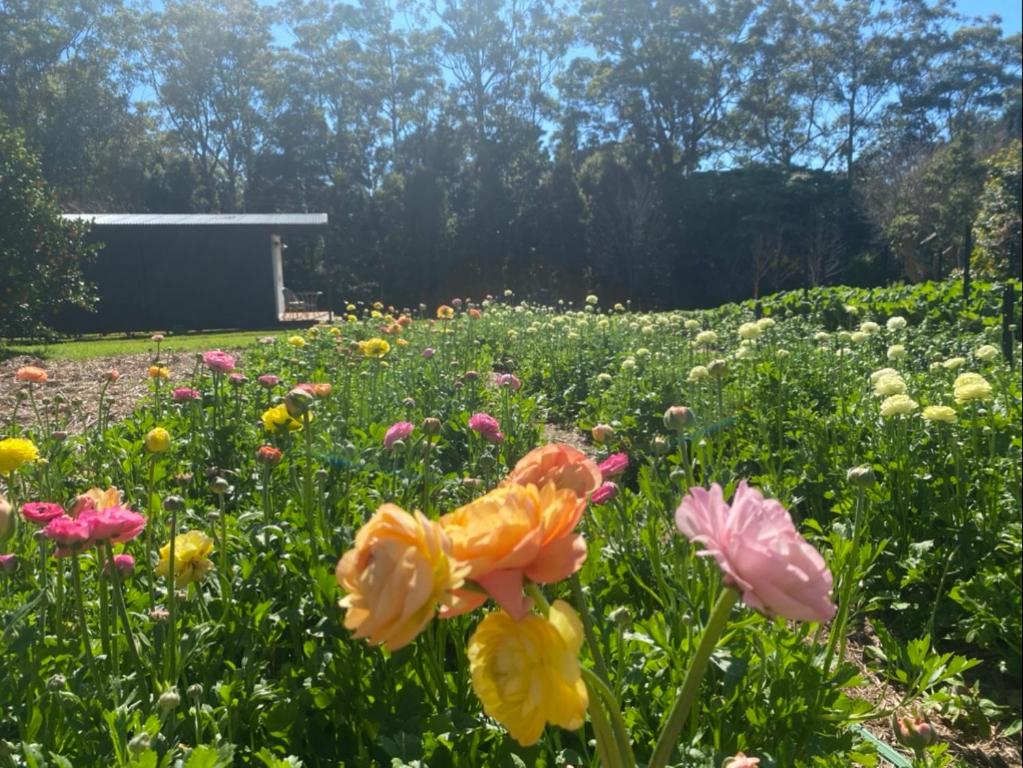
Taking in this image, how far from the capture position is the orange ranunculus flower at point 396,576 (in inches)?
19.0

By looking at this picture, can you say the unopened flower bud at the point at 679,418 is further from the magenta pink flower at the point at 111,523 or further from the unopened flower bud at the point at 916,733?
the magenta pink flower at the point at 111,523

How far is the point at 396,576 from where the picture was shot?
485 millimetres

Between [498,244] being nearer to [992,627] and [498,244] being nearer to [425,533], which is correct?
[992,627]

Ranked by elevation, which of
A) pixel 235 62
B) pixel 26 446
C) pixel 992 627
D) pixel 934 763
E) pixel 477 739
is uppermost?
pixel 235 62

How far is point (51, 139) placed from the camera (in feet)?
83.5

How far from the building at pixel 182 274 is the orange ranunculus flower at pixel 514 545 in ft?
54.4

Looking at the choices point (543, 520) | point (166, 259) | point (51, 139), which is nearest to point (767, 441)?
point (543, 520)

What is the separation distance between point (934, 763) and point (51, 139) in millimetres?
29713

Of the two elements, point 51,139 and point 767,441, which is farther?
point 51,139

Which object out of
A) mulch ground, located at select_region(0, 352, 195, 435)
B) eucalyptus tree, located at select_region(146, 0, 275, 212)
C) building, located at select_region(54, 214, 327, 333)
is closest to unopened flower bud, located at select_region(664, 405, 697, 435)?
mulch ground, located at select_region(0, 352, 195, 435)

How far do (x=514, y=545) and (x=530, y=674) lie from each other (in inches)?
3.5

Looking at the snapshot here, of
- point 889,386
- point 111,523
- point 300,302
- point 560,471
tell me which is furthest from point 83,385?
point 300,302

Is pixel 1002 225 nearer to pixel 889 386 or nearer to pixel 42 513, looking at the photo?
pixel 889 386

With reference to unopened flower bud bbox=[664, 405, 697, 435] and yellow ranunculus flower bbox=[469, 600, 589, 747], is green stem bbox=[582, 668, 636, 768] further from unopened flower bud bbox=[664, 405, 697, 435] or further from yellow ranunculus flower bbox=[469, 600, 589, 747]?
unopened flower bud bbox=[664, 405, 697, 435]
